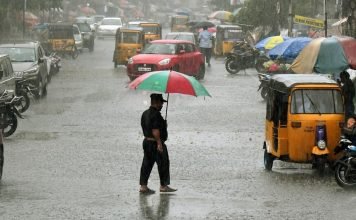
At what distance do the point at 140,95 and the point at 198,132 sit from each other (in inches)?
346

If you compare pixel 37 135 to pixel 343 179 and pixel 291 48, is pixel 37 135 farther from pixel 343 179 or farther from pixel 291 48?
pixel 291 48

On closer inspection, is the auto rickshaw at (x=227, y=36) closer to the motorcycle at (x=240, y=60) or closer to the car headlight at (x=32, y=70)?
the motorcycle at (x=240, y=60)

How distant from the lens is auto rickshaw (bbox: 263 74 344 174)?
50.7 feet

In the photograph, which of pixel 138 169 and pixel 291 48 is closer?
pixel 138 169

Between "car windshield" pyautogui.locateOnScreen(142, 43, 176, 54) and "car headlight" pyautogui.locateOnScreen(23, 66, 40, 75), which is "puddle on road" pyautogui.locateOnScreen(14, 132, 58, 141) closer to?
"car headlight" pyautogui.locateOnScreen(23, 66, 40, 75)

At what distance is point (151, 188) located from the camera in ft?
47.3

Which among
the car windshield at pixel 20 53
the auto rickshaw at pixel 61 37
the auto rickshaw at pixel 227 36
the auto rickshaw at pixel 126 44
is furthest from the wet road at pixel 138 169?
the auto rickshaw at pixel 227 36

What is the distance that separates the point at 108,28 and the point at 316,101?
66665 millimetres

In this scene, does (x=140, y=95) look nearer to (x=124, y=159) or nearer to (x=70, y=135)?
(x=70, y=135)

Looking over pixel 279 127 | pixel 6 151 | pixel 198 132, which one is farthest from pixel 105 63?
pixel 279 127

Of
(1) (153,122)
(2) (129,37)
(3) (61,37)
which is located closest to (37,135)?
(1) (153,122)

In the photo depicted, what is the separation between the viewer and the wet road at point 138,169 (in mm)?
12688

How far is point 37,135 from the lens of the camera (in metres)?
20.8

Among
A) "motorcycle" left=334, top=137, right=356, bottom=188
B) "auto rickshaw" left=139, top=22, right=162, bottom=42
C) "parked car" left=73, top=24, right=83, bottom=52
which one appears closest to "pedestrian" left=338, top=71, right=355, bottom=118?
"motorcycle" left=334, top=137, right=356, bottom=188
